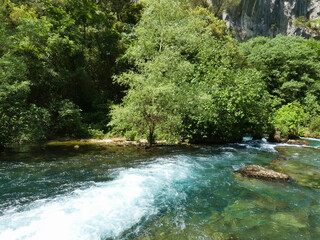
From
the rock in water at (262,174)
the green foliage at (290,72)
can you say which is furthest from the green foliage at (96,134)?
the green foliage at (290,72)

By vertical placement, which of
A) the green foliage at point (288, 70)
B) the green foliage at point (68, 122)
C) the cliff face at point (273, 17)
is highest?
the cliff face at point (273, 17)

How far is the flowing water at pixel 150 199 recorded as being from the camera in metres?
5.31

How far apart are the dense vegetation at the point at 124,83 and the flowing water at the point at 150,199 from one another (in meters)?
3.38

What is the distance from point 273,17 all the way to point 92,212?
2739 inches

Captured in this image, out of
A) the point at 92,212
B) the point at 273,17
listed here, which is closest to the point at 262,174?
the point at 92,212

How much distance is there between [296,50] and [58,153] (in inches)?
1435

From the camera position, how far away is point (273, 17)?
60.6 m

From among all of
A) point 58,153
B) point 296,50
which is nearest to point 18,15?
point 58,153

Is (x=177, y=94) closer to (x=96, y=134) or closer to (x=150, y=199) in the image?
(x=96, y=134)

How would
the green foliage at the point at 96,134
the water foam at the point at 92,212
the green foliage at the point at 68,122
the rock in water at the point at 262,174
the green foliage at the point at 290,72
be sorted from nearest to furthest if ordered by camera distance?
1. the water foam at the point at 92,212
2. the rock in water at the point at 262,174
3. the green foliage at the point at 68,122
4. the green foliage at the point at 96,134
5. the green foliage at the point at 290,72

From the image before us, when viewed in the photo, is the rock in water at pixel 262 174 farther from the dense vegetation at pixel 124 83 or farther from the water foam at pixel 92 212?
the dense vegetation at pixel 124 83

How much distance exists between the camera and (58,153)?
13.0 meters

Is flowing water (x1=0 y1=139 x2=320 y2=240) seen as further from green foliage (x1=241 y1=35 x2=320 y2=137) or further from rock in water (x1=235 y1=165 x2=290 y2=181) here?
green foliage (x1=241 y1=35 x2=320 y2=137)

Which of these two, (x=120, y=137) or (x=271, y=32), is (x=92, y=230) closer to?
(x=120, y=137)
